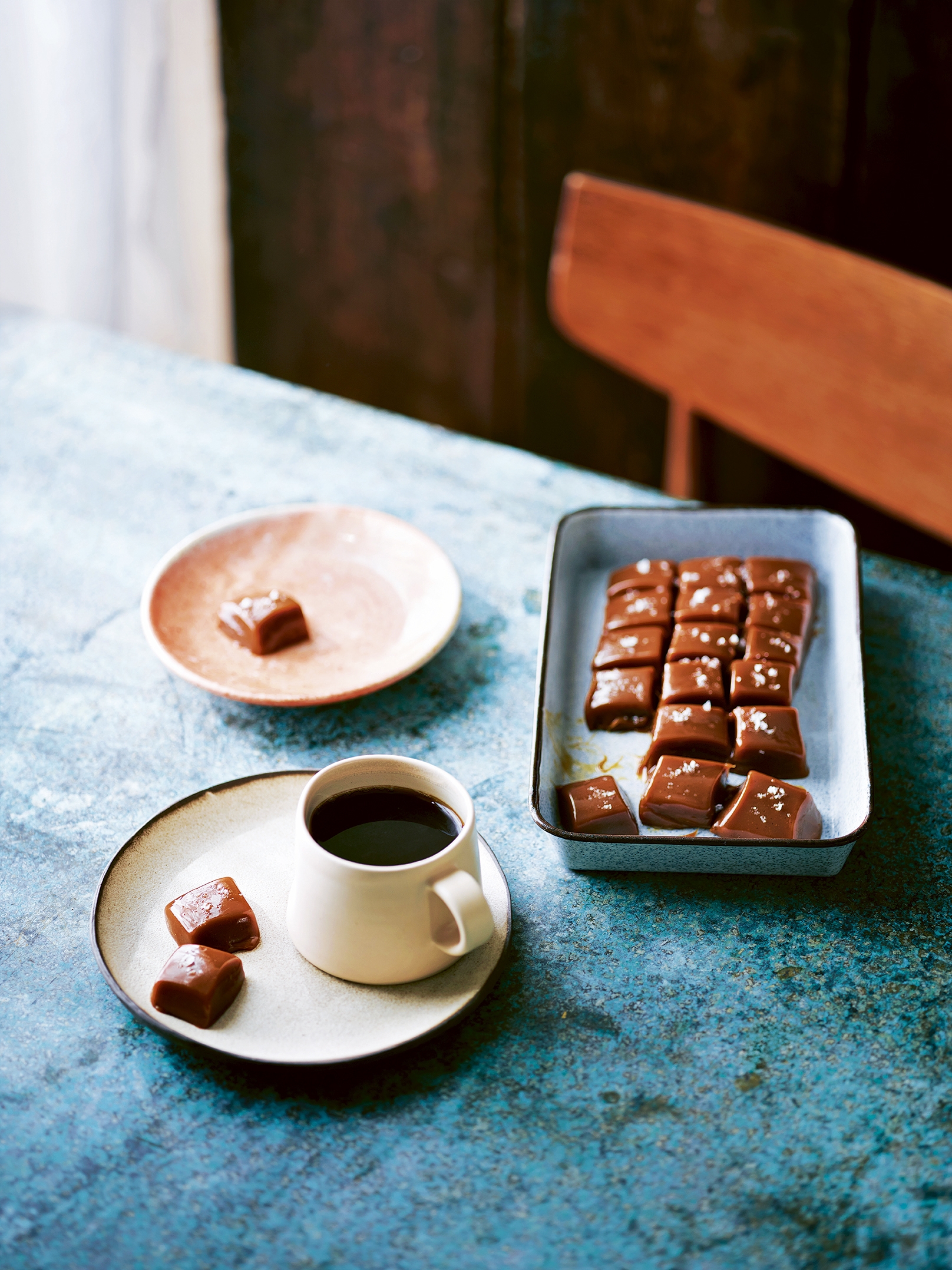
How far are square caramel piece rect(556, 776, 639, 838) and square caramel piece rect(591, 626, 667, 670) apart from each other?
0.61ft

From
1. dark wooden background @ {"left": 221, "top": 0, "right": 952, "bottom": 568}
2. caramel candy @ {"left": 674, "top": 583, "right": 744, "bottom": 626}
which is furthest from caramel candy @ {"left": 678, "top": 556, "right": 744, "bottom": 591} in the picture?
dark wooden background @ {"left": 221, "top": 0, "right": 952, "bottom": 568}

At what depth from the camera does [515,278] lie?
2.62 metres

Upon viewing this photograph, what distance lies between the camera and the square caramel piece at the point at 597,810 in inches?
37.9

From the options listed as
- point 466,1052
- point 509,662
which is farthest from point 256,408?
point 466,1052

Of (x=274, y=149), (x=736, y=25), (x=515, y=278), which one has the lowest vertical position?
(x=515, y=278)

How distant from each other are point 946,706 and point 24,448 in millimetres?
1235

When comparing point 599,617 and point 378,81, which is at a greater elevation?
point 378,81

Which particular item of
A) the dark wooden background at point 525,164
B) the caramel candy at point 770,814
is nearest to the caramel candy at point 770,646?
the caramel candy at point 770,814

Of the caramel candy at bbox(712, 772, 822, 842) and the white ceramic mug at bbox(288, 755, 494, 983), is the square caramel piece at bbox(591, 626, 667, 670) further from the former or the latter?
the white ceramic mug at bbox(288, 755, 494, 983)

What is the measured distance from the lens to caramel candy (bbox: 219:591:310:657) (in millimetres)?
1200

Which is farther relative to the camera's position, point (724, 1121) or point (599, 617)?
point (599, 617)

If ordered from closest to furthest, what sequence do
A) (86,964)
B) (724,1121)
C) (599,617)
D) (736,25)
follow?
(724,1121)
(86,964)
(599,617)
(736,25)

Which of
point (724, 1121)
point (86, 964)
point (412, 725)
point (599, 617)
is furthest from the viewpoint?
point (599, 617)

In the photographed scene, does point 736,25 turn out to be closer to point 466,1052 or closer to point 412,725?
point 412,725
